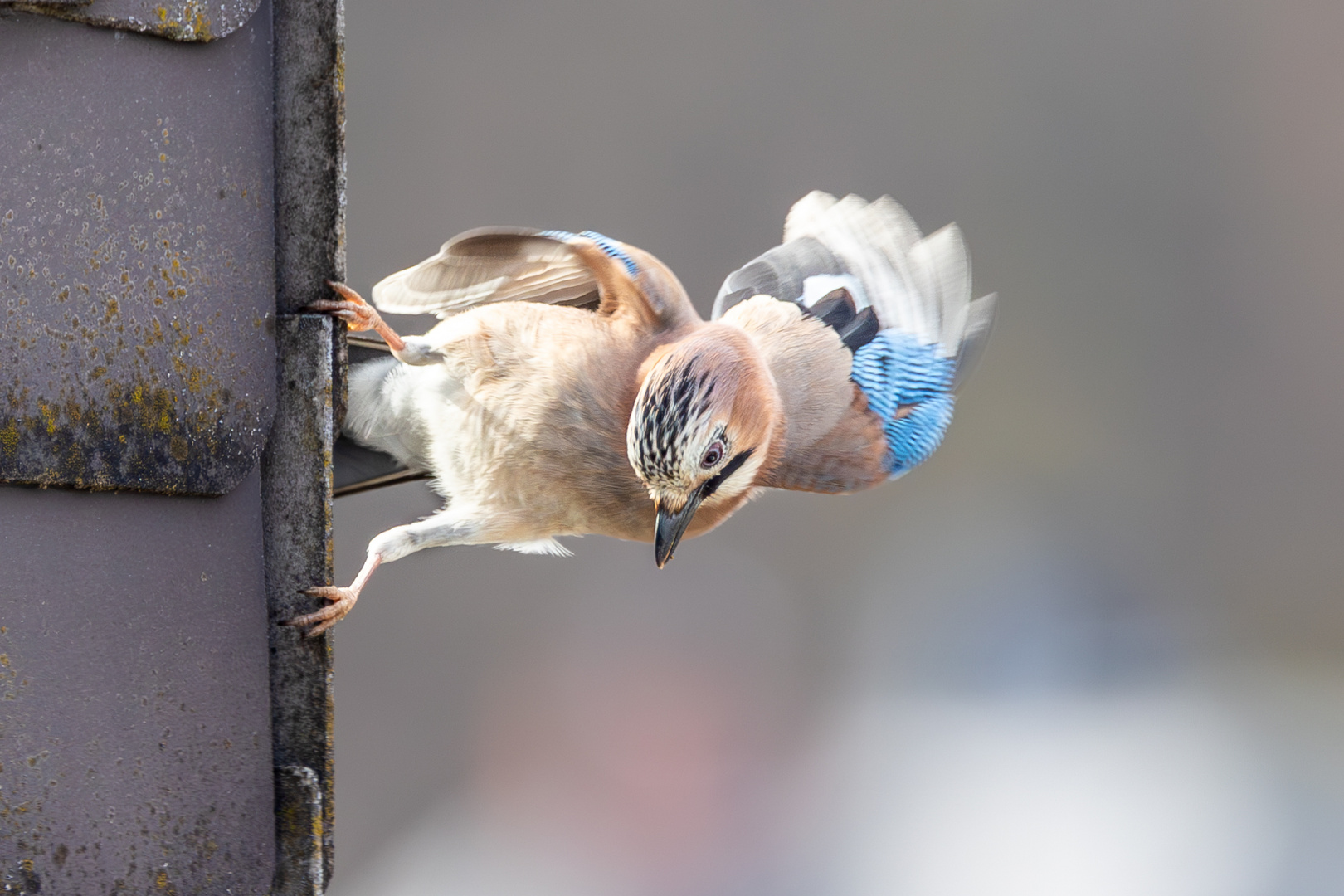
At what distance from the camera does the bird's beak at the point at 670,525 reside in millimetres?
1979

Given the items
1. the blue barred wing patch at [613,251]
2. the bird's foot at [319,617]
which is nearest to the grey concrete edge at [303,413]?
the bird's foot at [319,617]

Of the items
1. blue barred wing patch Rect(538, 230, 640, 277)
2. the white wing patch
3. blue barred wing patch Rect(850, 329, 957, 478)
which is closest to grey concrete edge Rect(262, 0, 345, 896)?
blue barred wing patch Rect(538, 230, 640, 277)

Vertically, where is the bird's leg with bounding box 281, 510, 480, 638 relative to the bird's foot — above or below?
below

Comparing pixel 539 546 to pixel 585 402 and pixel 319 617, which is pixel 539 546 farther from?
pixel 319 617

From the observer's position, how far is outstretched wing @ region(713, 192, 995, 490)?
2.71 meters

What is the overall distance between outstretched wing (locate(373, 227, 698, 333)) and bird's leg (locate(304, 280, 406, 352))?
18cm

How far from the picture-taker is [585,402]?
7.13 ft

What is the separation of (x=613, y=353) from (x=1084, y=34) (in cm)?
359

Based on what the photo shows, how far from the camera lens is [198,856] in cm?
117

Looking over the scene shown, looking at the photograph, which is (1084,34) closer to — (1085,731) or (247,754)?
(1085,731)

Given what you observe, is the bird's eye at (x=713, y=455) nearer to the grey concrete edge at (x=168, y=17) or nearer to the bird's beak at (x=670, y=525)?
the bird's beak at (x=670, y=525)

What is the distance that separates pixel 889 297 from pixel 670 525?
1.04 metres

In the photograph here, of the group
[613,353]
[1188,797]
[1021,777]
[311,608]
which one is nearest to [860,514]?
[1021,777]

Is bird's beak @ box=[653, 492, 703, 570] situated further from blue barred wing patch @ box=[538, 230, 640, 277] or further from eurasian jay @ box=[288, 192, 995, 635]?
blue barred wing patch @ box=[538, 230, 640, 277]
